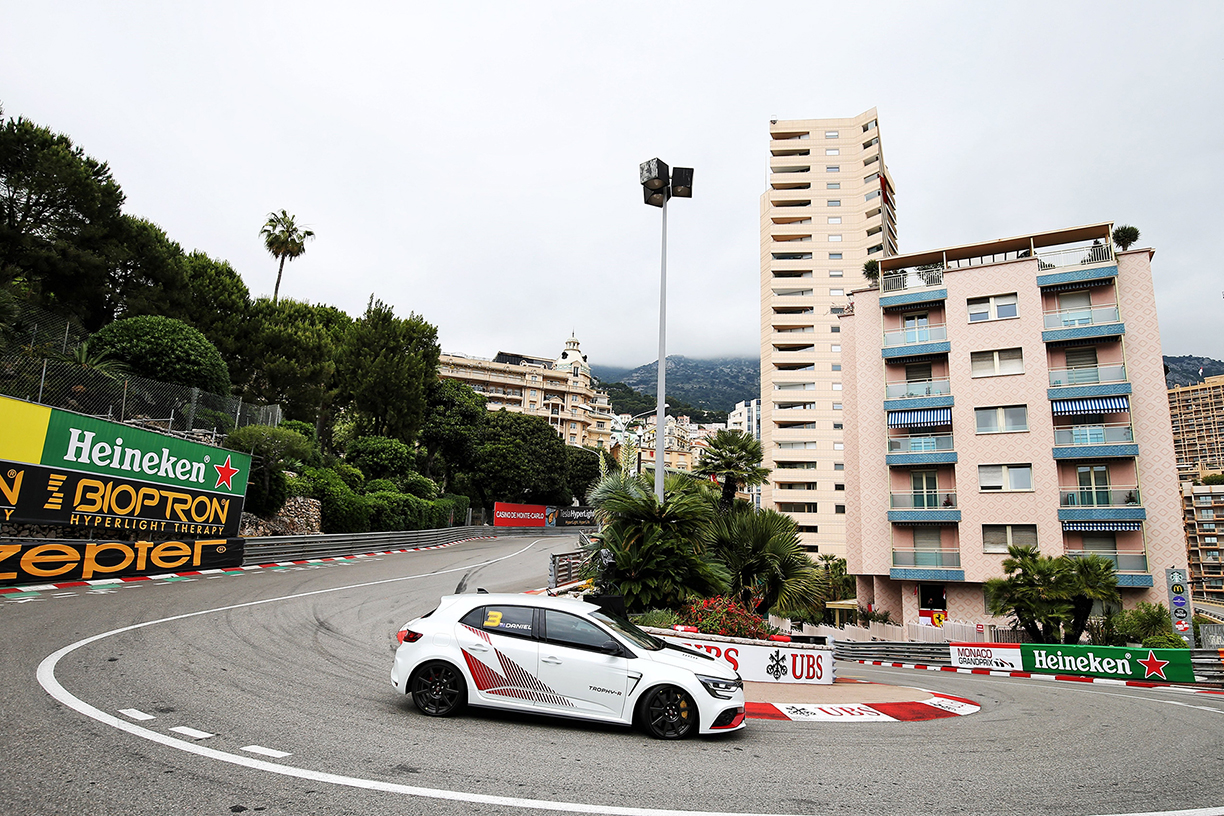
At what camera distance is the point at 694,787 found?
4879 mm

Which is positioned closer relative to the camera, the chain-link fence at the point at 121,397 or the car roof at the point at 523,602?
the car roof at the point at 523,602

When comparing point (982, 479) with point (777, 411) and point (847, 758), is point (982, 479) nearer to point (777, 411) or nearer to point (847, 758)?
point (847, 758)

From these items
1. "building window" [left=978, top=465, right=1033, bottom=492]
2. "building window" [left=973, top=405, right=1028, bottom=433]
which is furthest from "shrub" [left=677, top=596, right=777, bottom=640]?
"building window" [left=973, top=405, right=1028, bottom=433]

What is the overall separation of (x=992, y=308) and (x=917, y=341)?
369cm

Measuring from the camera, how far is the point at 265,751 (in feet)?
16.7

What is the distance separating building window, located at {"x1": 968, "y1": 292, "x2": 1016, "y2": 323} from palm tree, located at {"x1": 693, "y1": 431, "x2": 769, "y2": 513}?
15468 mm

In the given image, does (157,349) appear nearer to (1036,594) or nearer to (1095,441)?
(1036,594)

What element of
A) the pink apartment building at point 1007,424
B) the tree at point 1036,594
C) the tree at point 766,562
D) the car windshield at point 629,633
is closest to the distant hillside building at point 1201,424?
the pink apartment building at point 1007,424

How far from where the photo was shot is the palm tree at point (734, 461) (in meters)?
25.0

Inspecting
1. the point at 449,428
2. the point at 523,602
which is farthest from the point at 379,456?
the point at 523,602

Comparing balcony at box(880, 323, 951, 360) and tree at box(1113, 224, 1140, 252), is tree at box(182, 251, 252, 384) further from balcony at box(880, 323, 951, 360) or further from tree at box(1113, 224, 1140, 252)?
tree at box(1113, 224, 1140, 252)

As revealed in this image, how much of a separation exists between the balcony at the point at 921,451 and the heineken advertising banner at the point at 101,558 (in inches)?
1141

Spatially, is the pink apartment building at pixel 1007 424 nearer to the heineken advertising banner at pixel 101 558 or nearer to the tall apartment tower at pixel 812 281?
the tall apartment tower at pixel 812 281

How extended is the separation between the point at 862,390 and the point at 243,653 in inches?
1238
